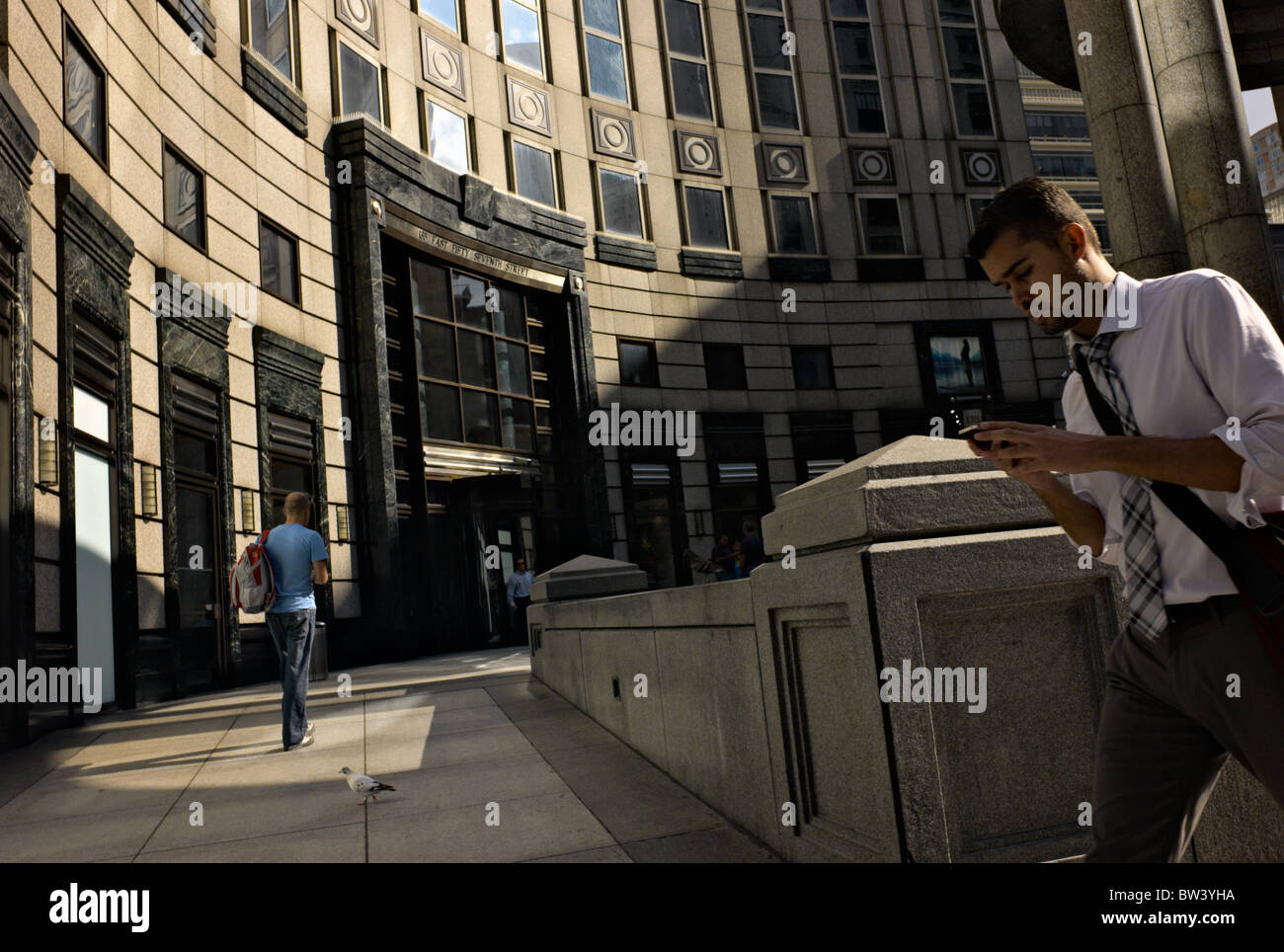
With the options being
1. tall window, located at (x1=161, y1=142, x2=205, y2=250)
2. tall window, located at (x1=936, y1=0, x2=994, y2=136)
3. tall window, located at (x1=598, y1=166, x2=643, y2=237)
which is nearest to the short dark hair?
tall window, located at (x1=161, y1=142, x2=205, y2=250)

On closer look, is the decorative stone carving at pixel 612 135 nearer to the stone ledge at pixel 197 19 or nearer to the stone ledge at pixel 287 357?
the stone ledge at pixel 287 357

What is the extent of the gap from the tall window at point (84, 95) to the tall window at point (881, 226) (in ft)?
60.7

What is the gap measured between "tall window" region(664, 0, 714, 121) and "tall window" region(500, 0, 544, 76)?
364cm

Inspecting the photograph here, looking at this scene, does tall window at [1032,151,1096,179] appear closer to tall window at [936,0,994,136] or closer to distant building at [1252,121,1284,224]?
distant building at [1252,121,1284,224]

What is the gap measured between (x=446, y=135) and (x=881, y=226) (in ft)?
39.0

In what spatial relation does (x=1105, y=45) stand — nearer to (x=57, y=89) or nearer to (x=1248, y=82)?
→ (x=1248, y=82)

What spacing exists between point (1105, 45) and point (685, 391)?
14.2 metres

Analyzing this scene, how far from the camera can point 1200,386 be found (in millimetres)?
1842

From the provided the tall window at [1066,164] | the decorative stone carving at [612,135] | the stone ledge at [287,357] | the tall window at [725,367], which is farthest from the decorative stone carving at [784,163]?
the tall window at [1066,164]

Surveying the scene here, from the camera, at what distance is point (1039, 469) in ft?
6.16

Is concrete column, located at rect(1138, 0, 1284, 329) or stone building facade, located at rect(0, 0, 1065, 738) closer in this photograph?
concrete column, located at rect(1138, 0, 1284, 329)

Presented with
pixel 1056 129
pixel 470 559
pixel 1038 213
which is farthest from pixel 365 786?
pixel 1056 129

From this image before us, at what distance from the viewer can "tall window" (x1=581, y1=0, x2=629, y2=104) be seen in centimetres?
Result: 2320
